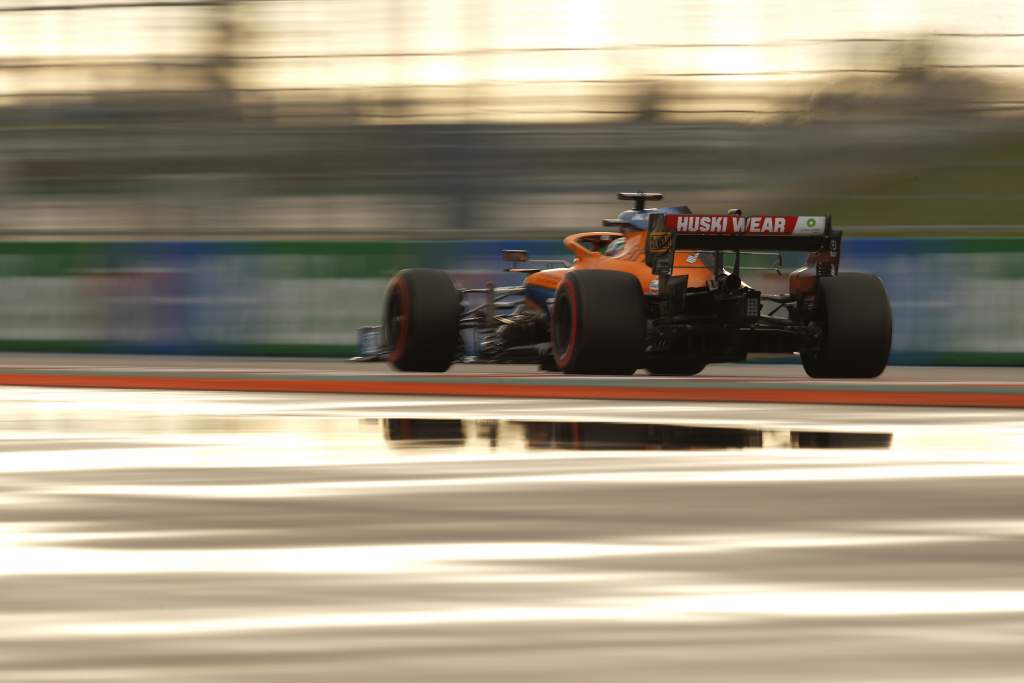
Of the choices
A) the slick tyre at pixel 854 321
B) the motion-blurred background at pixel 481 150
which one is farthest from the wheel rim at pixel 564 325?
the motion-blurred background at pixel 481 150

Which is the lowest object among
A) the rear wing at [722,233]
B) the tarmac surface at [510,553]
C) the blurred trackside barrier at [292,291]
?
the blurred trackside barrier at [292,291]

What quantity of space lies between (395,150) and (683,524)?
15395 mm

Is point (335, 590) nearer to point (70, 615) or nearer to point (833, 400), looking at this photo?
point (70, 615)

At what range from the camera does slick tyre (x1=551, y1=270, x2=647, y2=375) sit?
14.9 meters

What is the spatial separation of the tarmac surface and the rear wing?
152 inches

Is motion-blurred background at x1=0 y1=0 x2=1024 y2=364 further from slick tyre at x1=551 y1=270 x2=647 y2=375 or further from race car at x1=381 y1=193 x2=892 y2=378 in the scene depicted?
slick tyre at x1=551 y1=270 x2=647 y2=375

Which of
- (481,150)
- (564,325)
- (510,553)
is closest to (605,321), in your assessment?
(564,325)

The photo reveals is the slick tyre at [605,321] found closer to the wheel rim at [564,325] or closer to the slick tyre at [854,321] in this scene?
the wheel rim at [564,325]

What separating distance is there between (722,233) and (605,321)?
109cm

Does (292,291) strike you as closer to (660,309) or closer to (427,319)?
(427,319)

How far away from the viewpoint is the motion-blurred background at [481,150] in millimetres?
20766

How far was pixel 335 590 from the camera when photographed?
557cm

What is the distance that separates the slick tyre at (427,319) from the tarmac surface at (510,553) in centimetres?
576

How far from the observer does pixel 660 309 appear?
15.5 meters
